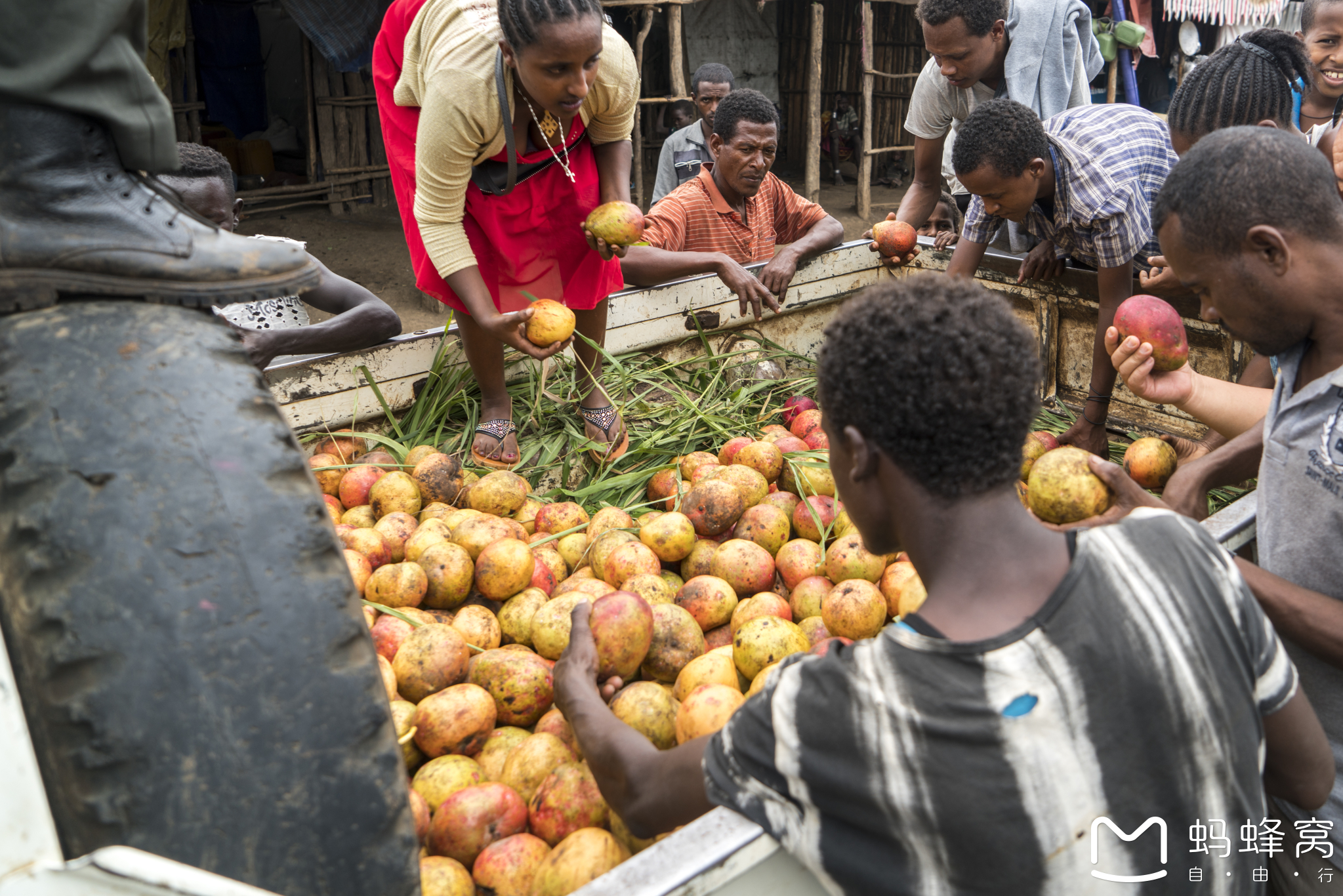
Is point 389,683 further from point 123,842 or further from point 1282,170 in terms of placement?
point 1282,170

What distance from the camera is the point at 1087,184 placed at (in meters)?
3.62

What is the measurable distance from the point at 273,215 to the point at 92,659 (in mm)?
11418

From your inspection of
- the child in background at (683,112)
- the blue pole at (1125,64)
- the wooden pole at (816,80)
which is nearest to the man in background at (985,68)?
the child in background at (683,112)

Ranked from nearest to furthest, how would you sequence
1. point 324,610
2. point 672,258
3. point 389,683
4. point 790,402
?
point 324,610 < point 389,683 < point 790,402 < point 672,258

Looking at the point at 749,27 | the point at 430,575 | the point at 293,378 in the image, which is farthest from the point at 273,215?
the point at 430,575

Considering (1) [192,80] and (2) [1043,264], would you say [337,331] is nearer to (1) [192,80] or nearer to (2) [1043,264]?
(2) [1043,264]

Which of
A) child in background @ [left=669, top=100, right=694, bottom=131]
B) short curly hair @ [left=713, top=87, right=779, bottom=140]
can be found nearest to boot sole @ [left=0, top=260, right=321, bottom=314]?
short curly hair @ [left=713, top=87, right=779, bottom=140]

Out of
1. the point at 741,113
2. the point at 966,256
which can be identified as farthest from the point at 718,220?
the point at 966,256

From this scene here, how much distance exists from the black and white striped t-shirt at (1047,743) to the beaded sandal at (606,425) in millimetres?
2451

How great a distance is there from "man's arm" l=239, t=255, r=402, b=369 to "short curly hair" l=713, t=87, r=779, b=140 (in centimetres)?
225

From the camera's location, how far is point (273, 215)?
447 inches

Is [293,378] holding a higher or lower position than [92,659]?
lower

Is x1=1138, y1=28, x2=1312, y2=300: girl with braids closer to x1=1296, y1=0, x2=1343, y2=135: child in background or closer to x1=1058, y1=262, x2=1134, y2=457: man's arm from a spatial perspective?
x1=1058, y1=262, x2=1134, y2=457: man's arm

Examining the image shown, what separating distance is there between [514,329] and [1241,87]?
3.06 metres
